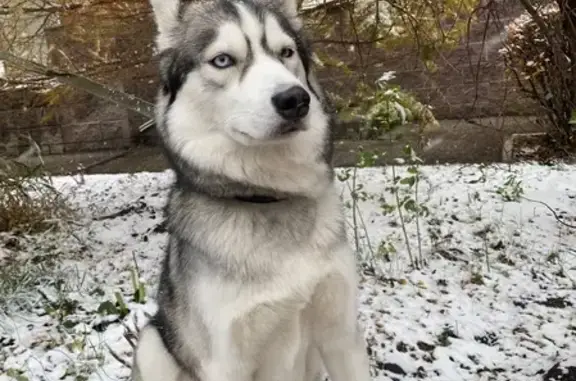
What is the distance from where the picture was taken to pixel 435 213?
5.10 m

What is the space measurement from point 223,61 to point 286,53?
0.82ft

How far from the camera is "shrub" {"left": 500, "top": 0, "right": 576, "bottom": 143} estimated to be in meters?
4.69

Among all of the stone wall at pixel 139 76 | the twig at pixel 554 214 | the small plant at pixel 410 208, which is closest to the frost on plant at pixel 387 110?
the small plant at pixel 410 208

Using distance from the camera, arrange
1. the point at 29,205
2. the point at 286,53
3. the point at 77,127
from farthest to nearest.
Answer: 1. the point at 77,127
2. the point at 29,205
3. the point at 286,53

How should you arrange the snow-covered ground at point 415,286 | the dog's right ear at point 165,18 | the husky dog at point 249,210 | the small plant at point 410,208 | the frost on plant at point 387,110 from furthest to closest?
the frost on plant at point 387,110, the small plant at point 410,208, the snow-covered ground at point 415,286, the dog's right ear at point 165,18, the husky dog at point 249,210

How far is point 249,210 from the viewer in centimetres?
224

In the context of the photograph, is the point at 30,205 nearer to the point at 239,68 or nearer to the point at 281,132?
the point at 239,68

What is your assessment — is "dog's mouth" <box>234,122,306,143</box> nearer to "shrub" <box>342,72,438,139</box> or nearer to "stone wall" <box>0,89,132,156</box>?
"shrub" <box>342,72,438,139</box>

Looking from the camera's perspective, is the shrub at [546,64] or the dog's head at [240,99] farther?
the shrub at [546,64]

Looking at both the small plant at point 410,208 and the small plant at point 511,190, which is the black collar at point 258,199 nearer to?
the small plant at point 410,208

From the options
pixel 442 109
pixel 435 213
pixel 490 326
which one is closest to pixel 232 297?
pixel 490 326

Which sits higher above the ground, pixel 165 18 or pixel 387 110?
pixel 165 18

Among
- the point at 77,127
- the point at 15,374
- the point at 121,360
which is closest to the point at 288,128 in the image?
the point at 121,360

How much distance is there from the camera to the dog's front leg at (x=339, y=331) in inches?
85.5
